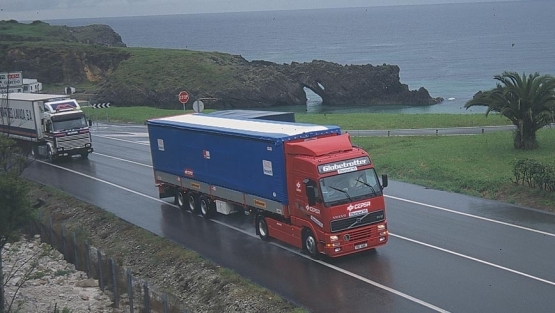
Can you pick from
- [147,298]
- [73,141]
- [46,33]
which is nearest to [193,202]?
[147,298]

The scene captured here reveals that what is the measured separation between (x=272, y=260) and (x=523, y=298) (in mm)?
6868

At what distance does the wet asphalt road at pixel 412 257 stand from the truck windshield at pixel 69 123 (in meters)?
10.5

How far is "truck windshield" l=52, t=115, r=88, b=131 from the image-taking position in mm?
39000

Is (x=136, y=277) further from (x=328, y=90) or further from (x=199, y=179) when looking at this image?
(x=328, y=90)

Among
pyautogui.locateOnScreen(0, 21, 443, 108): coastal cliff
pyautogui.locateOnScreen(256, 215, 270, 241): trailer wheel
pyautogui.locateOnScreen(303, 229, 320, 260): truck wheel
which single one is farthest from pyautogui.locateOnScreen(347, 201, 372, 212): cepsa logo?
pyautogui.locateOnScreen(0, 21, 443, 108): coastal cliff

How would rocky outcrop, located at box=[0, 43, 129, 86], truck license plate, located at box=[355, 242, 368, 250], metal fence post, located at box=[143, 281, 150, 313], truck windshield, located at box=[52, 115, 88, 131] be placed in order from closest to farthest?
1. metal fence post, located at box=[143, 281, 150, 313]
2. truck license plate, located at box=[355, 242, 368, 250]
3. truck windshield, located at box=[52, 115, 88, 131]
4. rocky outcrop, located at box=[0, 43, 129, 86]

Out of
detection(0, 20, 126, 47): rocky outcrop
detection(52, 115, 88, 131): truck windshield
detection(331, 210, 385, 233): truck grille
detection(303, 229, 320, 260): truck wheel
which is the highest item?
detection(0, 20, 126, 47): rocky outcrop

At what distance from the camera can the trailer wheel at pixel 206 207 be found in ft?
82.2

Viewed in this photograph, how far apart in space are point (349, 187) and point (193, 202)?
8491mm

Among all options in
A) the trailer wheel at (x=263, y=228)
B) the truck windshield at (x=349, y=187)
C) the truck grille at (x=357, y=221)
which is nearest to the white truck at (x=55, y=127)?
the trailer wheel at (x=263, y=228)

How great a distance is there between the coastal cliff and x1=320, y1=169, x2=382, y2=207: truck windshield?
211 ft

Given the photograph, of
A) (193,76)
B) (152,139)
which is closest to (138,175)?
(152,139)

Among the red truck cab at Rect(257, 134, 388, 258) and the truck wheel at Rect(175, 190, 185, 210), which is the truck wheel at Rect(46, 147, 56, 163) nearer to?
the truck wheel at Rect(175, 190, 185, 210)

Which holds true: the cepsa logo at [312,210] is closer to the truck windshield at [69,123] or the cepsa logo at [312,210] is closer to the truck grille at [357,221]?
the truck grille at [357,221]
